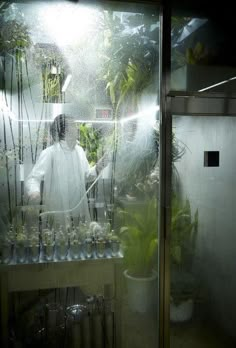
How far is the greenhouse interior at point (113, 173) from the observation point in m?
1.88

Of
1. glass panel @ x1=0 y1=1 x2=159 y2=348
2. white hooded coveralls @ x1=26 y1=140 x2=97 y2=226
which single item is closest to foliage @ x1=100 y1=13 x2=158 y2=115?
A: glass panel @ x1=0 y1=1 x2=159 y2=348

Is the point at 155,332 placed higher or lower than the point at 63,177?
lower

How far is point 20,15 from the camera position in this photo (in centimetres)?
186

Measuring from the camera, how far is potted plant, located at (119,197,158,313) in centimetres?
203

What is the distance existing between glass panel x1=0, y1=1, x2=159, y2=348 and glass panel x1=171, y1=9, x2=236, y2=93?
0.14 m

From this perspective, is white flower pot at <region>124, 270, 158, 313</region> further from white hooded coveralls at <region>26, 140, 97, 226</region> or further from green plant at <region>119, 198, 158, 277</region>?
white hooded coveralls at <region>26, 140, 97, 226</region>

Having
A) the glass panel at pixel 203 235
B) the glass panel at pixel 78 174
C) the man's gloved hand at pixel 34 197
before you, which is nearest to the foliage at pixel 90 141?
the glass panel at pixel 78 174

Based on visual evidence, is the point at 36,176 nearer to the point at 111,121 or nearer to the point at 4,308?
the point at 111,121

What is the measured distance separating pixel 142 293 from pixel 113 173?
80 centimetres

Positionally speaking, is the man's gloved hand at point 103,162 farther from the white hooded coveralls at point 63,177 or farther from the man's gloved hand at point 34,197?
the man's gloved hand at point 34,197

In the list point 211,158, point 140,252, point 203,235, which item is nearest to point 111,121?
point 211,158

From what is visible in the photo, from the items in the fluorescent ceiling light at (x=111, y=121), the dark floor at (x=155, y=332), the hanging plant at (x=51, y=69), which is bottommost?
the dark floor at (x=155, y=332)

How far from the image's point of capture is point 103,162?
6.47 ft

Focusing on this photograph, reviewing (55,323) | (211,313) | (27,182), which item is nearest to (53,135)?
(27,182)
